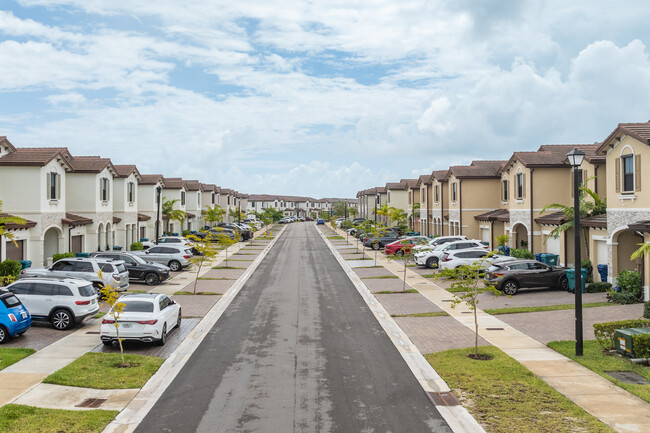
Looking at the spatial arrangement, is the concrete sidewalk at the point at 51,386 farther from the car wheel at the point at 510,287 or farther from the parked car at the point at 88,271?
the car wheel at the point at 510,287

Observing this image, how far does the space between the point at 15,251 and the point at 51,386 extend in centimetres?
1995

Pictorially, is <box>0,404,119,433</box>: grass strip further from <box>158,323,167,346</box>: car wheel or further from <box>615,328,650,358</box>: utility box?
<box>615,328,650,358</box>: utility box

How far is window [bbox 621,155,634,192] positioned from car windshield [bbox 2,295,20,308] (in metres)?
23.0

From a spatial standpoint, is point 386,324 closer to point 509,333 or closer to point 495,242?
point 509,333

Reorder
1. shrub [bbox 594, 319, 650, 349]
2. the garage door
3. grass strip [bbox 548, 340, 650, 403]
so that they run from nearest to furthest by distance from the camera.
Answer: grass strip [bbox 548, 340, 650, 403] < shrub [bbox 594, 319, 650, 349] < the garage door

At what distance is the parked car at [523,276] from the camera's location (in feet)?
81.8

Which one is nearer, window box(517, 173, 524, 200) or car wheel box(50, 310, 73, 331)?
car wheel box(50, 310, 73, 331)

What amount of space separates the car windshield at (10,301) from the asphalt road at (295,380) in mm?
5844

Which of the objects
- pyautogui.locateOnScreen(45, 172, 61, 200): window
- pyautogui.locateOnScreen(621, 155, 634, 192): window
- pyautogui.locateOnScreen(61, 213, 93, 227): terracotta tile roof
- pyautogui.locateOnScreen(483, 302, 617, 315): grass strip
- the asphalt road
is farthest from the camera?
pyautogui.locateOnScreen(61, 213, 93, 227): terracotta tile roof

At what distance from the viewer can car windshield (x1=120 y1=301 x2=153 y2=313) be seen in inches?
631

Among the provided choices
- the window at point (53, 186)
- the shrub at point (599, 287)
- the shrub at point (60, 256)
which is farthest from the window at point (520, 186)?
the window at point (53, 186)

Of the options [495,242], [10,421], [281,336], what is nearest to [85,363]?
[10,421]


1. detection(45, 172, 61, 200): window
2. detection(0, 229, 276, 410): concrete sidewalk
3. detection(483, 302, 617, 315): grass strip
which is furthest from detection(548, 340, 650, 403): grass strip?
detection(45, 172, 61, 200): window

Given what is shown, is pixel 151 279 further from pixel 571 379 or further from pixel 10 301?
pixel 571 379
